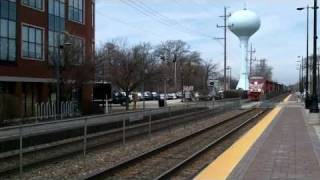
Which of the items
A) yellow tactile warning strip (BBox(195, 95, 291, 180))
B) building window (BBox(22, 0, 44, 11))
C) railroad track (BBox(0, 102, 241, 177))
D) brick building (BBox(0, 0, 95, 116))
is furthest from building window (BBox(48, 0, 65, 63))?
yellow tactile warning strip (BBox(195, 95, 291, 180))

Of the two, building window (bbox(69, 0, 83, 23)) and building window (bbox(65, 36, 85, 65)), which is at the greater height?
building window (bbox(69, 0, 83, 23))

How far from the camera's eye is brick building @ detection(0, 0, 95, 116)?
4881 cm

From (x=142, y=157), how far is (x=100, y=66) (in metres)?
38.7

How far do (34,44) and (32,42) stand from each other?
311 mm

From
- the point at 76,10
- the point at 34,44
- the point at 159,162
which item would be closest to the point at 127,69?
the point at 76,10

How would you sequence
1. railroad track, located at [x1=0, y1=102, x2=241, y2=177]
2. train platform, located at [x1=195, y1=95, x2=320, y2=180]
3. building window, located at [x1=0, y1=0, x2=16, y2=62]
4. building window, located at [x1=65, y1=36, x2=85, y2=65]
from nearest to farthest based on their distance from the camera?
1. railroad track, located at [x1=0, y1=102, x2=241, y2=177]
2. train platform, located at [x1=195, y1=95, x2=320, y2=180]
3. building window, located at [x1=0, y1=0, x2=16, y2=62]
4. building window, located at [x1=65, y1=36, x2=85, y2=65]

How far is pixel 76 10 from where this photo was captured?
61.3 metres

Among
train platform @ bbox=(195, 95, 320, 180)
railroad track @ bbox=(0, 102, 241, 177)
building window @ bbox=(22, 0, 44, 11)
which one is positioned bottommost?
train platform @ bbox=(195, 95, 320, 180)

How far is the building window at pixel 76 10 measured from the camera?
2366 inches

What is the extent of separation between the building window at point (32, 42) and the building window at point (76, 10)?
22.4ft

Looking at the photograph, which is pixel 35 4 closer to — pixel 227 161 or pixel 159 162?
pixel 159 162

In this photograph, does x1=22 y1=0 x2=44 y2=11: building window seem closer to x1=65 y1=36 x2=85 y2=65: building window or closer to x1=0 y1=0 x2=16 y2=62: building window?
x1=0 y1=0 x2=16 y2=62: building window

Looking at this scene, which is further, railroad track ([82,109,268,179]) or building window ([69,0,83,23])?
building window ([69,0,83,23])

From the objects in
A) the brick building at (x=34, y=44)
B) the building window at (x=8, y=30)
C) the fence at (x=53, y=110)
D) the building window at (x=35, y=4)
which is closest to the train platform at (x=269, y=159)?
the fence at (x=53, y=110)
